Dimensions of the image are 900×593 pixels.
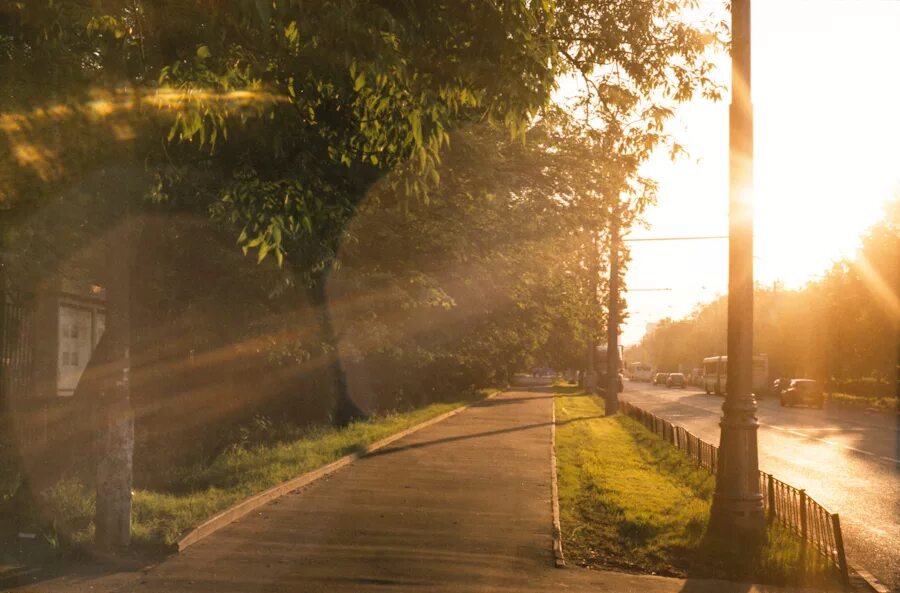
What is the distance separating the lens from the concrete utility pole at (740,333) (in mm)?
10328

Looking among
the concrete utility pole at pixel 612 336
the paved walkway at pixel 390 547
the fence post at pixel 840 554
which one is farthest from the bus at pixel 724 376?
the fence post at pixel 840 554

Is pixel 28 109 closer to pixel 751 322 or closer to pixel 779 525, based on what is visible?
pixel 751 322

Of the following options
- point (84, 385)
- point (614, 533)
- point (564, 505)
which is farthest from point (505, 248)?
point (84, 385)

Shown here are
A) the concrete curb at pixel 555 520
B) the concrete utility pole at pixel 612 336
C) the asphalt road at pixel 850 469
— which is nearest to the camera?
the concrete curb at pixel 555 520

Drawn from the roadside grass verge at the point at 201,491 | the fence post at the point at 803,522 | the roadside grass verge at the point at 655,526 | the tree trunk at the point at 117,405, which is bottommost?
the roadside grass verge at the point at 655,526

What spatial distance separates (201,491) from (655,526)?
20.0ft

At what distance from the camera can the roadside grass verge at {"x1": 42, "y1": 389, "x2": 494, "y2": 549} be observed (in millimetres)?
9812

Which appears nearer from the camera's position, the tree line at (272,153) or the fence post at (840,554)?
the tree line at (272,153)

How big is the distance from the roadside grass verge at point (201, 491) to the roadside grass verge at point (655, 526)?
13.2ft

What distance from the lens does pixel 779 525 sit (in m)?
10.8

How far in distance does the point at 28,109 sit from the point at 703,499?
10057 mm

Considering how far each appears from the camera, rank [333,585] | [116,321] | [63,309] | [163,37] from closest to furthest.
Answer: [163,37] < [333,585] < [116,321] < [63,309]

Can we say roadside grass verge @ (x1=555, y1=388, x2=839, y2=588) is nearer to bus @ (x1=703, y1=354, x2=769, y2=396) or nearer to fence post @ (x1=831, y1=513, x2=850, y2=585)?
fence post @ (x1=831, y1=513, x2=850, y2=585)

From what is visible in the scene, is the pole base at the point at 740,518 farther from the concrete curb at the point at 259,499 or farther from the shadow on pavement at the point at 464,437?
the shadow on pavement at the point at 464,437
